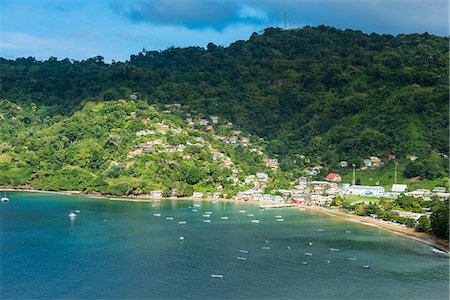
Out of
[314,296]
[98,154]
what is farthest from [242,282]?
[98,154]

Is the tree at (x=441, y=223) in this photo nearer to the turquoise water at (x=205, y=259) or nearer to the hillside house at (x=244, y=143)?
the turquoise water at (x=205, y=259)

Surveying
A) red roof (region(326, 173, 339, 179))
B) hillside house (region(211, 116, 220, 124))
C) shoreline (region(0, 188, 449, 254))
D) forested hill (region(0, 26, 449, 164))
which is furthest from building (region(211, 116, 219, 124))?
shoreline (region(0, 188, 449, 254))

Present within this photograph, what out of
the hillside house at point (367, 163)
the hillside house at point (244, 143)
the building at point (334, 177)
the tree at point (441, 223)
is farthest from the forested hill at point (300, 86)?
the tree at point (441, 223)

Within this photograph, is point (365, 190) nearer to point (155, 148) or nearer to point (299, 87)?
point (155, 148)

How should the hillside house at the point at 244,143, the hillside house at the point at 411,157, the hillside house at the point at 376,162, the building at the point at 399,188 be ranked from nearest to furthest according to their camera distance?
the building at the point at 399,188, the hillside house at the point at 411,157, the hillside house at the point at 376,162, the hillside house at the point at 244,143

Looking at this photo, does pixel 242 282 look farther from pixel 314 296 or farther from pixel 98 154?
pixel 98 154

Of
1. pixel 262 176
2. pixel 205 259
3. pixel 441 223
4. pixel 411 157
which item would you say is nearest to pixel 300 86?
pixel 262 176
